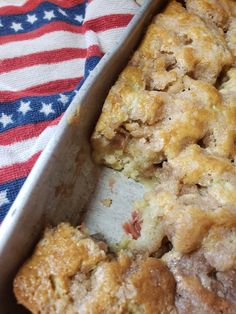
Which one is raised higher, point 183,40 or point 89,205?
point 183,40

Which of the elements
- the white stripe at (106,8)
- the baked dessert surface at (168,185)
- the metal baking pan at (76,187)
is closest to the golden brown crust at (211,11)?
the baked dessert surface at (168,185)

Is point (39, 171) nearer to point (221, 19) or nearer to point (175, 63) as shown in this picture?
point (175, 63)

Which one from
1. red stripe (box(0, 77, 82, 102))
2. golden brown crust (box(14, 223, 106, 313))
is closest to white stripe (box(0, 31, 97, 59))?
red stripe (box(0, 77, 82, 102))

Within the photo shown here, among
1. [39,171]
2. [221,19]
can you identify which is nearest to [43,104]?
[39,171]

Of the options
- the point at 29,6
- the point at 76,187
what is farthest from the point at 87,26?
the point at 76,187

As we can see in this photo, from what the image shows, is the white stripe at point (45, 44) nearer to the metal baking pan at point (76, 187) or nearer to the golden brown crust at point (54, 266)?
the metal baking pan at point (76, 187)
